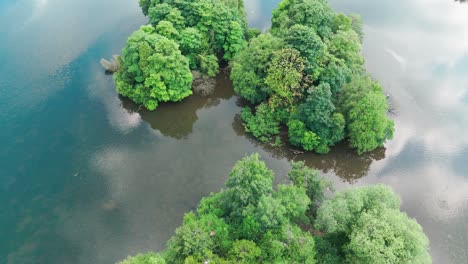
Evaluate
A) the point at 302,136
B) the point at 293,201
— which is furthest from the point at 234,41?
the point at 293,201

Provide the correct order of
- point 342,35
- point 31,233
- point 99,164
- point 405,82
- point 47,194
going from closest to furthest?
1. point 31,233
2. point 47,194
3. point 99,164
4. point 342,35
5. point 405,82

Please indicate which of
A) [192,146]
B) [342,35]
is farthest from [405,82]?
[192,146]

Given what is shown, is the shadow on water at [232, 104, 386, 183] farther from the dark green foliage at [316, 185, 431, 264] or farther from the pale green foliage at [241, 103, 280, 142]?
the dark green foliage at [316, 185, 431, 264]

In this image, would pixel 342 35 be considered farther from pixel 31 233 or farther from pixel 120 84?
pixel 31 233

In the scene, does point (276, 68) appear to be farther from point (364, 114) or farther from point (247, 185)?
point (247, 185)

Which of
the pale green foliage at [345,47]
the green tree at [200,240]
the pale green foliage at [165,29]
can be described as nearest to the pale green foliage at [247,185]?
the green tree at [200,240]

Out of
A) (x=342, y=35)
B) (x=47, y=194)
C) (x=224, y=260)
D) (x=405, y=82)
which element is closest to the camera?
(x=224, y=260)

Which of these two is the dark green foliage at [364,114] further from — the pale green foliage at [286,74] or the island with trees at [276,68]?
the pale green foliage at [286,74]
